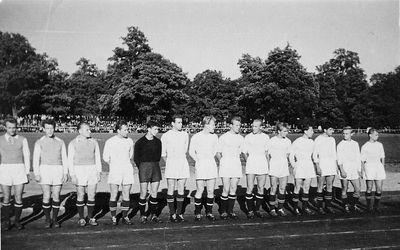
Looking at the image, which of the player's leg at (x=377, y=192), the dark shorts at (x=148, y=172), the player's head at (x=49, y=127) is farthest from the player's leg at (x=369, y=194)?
the player's head at (x=49, y=127)

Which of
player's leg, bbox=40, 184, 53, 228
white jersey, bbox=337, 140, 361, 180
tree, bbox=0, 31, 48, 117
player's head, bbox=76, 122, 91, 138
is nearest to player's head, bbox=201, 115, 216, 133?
player's head, bbox=76, 122, 91, 138

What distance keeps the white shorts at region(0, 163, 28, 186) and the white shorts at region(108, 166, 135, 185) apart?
5.47 ft

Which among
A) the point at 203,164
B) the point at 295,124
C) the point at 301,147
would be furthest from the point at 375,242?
the point at 295,124

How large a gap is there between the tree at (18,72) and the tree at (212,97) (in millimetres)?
25439

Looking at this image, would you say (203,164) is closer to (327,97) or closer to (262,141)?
(262,141)

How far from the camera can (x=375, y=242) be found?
633cm

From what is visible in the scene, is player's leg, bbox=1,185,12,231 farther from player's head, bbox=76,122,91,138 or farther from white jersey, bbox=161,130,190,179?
white jersey, bbox=161,130,190,179

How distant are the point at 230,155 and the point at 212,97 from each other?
6096 centimetres

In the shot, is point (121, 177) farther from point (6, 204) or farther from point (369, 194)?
point (369, 194)

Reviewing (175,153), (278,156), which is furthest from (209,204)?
(278,156)

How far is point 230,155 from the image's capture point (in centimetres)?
800

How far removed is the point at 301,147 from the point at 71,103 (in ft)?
183

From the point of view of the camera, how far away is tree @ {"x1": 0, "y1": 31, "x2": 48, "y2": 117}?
4631 centimetres

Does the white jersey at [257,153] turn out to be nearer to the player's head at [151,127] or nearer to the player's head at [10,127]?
the player's head at [151,127]
